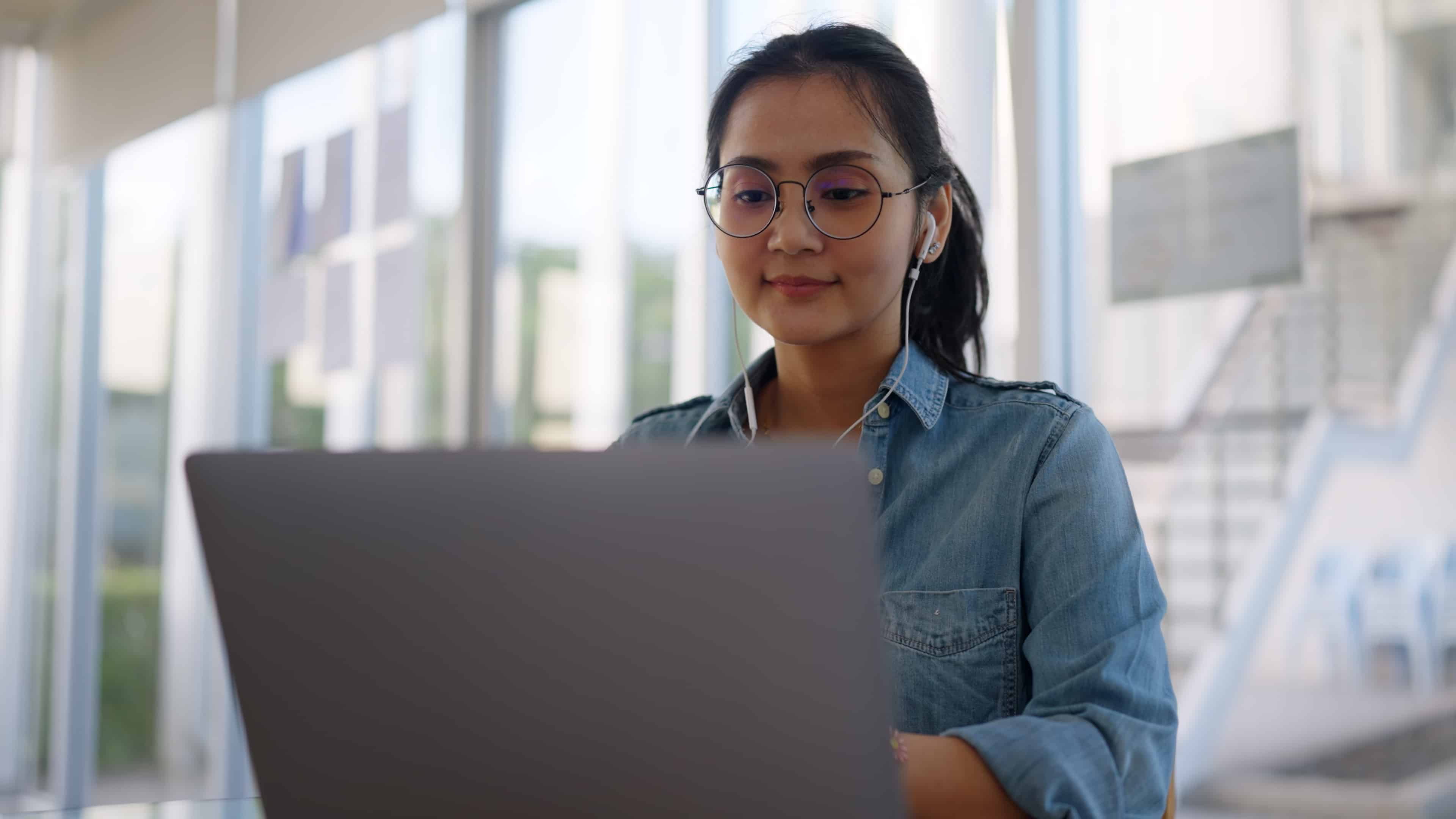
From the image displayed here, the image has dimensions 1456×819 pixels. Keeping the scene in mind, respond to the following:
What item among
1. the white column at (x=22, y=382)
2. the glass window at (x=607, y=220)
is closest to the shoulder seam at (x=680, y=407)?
the glass window at (x=607, y=220)

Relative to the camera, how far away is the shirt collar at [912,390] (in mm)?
1192

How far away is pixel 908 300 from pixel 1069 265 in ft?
2.94

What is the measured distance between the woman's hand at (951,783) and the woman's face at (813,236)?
50cm

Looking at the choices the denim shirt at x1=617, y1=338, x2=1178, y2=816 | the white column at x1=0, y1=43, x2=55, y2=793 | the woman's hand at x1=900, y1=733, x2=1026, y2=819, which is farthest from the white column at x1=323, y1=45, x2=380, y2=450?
the woman's hand at x1=900, y1=733, x2=1026, y2=819

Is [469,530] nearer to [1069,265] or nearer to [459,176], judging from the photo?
[1069,265]

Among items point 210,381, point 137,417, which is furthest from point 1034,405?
point 137,417

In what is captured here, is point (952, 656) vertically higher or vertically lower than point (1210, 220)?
lower

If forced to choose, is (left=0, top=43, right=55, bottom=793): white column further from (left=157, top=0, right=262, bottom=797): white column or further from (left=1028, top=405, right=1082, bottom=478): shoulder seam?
(left=1028, top=405, right=1082, bottom=478): shoulder seam

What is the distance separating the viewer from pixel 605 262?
2990 mm

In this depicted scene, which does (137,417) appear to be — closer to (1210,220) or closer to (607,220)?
(607,220)

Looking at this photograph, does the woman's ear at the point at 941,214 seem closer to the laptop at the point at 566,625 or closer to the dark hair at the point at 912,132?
the dark hair at the point at 912,132

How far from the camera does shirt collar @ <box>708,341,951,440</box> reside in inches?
46.9

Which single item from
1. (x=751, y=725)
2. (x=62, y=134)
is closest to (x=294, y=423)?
(x=62, y=134)

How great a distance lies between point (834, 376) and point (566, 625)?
2.54 ft
